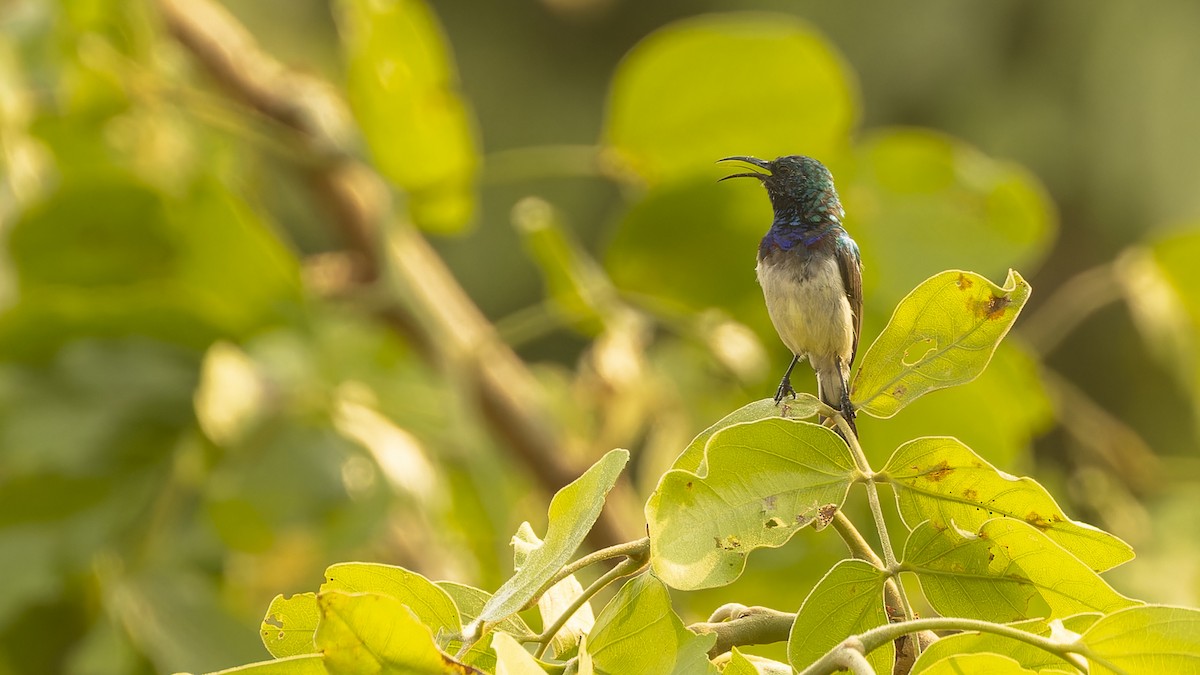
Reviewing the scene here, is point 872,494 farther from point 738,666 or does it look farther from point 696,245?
point 696,245

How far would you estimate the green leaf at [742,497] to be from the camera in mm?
423

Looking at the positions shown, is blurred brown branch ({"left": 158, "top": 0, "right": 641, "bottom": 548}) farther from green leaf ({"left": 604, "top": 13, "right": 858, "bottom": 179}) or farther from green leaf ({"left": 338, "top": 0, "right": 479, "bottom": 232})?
green leaf ({"left": 604, "top": 13, "right": 858, "bottom": 179})

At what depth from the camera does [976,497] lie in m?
0.45

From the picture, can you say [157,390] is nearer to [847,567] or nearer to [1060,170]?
[847,567]

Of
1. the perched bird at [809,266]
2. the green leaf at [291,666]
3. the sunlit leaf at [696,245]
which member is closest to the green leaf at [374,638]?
the green leaf at [291,666]

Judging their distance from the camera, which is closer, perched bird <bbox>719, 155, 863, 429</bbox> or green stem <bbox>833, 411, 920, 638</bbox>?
green stem <bbox>833, 411, 920, 638</bbox>

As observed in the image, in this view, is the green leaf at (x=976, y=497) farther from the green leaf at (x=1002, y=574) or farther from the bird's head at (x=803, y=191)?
the bird's head at (x=803, y=191)

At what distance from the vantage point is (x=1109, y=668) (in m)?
0.39

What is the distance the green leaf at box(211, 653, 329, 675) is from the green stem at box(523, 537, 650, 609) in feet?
0.23

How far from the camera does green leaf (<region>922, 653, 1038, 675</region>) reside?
37cm

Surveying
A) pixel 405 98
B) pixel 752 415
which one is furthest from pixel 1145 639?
pixel 405 98

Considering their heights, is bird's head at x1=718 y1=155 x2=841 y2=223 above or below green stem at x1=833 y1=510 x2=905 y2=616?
above

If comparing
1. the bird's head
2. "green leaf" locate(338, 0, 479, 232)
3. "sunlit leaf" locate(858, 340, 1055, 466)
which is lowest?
the bird's head

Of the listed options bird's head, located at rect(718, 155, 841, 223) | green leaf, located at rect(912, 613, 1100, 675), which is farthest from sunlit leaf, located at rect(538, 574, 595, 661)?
bird's head, located at rect(718, 155, 841, 223)
